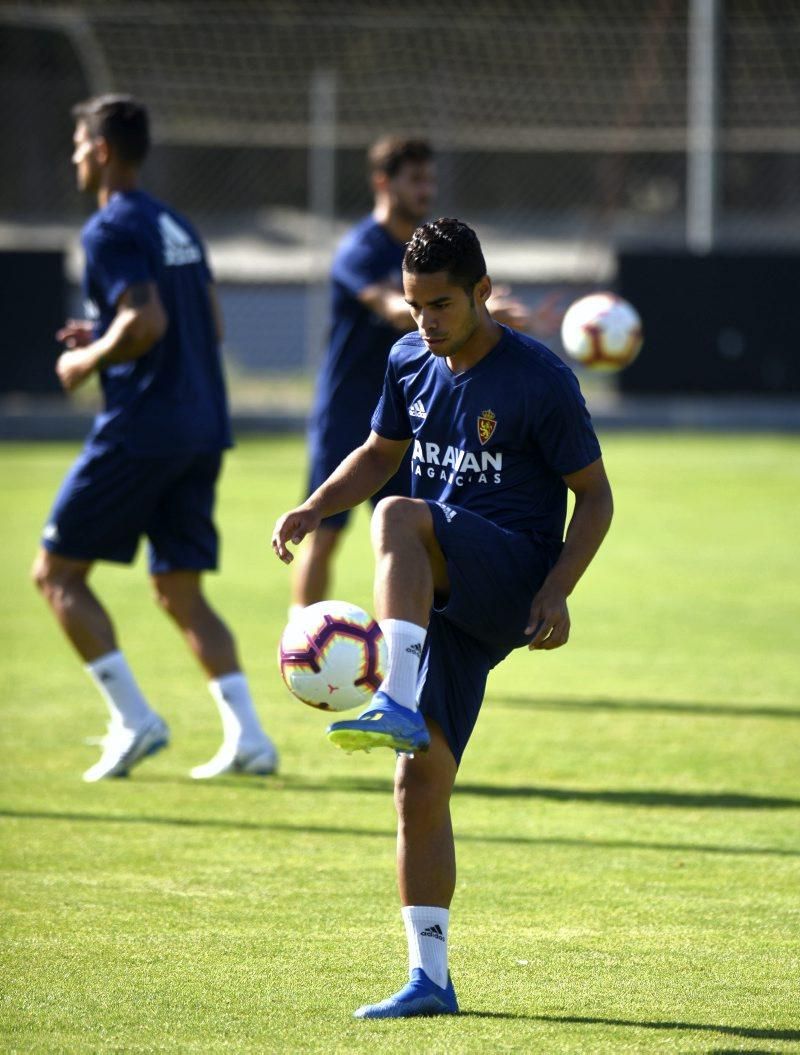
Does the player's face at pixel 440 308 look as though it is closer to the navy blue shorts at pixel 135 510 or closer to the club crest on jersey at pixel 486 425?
the club crest on jersey at pixel 486 425

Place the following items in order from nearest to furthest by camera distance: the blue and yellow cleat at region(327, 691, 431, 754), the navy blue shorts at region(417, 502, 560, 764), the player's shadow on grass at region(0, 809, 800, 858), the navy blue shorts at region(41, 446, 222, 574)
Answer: the blue and yellow cleat at region(327, 691, 431, 754) → the navy blue shorts at region(417, 502, 560, 764) → the player's shadow on grass at region(0, 809, 800, 858) → the navy blue shorts at region(41, 446, 222, 574)

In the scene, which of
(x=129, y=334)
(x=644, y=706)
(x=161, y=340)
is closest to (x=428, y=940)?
(x=129, y=334)

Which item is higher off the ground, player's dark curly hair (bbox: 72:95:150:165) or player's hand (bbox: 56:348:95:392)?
player's dark curly hair (bbox: 72:95:150:165)

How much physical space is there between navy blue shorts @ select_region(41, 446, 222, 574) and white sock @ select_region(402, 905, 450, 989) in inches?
→ 120

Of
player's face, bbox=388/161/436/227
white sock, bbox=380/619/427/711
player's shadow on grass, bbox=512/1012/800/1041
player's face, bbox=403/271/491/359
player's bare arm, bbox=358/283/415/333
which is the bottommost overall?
player's shadow on grass, bbox=512/1012/800/1041

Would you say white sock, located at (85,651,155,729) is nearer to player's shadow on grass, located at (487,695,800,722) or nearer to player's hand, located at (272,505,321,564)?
player's shadow on grass, located at (487,695,800,722)

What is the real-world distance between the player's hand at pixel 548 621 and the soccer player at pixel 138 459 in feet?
9.54

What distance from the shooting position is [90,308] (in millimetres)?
7188

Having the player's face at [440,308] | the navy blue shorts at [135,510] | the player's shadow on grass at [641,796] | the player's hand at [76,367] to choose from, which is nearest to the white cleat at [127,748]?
the navy blue shorts at [135,510]

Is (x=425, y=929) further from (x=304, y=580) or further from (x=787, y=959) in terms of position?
(x=304, y=580)

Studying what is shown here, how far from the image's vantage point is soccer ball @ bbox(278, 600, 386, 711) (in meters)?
4.17

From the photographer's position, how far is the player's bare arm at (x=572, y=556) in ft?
14.0

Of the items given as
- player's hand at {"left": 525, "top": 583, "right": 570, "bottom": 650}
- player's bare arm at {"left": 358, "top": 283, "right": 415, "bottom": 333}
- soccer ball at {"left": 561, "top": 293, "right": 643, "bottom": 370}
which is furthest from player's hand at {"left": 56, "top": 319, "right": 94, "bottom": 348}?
player's hand at {"left": 525, "top": 583, "right": 570, "bottom": 650}

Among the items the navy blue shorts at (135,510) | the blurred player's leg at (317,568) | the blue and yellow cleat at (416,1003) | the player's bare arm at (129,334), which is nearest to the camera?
the blue and yellow cleat at (416,1003)
